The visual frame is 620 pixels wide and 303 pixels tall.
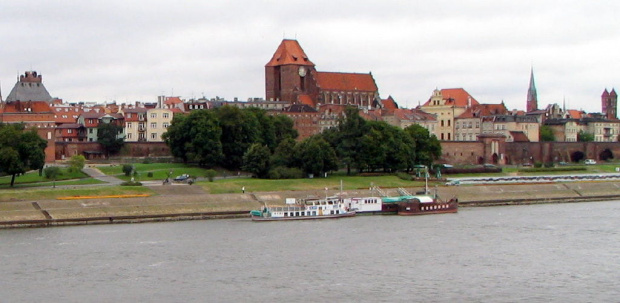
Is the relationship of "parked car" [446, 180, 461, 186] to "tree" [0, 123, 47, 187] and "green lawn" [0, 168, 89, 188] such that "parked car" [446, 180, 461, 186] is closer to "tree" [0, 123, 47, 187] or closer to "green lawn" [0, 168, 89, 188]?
"green lawn" [0, 168, 89, 188]

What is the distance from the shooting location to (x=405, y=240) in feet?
197

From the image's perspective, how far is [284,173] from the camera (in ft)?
312

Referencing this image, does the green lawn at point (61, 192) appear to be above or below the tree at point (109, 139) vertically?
below

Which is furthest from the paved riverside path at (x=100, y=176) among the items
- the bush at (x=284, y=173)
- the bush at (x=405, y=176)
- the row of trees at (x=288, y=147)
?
the bush at (x=405, y=176)

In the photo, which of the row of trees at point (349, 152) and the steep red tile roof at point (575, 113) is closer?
the row of trees at point (349, 152)

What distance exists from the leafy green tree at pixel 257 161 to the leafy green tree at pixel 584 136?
75.7 meters

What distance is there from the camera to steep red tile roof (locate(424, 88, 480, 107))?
154 m

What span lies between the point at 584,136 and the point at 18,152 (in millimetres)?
100934

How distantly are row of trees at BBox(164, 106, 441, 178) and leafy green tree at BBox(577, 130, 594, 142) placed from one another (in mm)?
55288

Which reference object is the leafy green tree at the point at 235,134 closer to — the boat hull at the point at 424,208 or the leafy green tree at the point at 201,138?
the leafy green tree at the point at 201,138

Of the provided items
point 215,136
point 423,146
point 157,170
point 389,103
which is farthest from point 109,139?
point 389,103

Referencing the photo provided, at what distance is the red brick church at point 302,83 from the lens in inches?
5901

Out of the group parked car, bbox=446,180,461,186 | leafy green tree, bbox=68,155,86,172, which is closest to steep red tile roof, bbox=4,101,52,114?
leafy green tree, bbox=68,155,86,172

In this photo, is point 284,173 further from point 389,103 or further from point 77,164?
point 389,103
